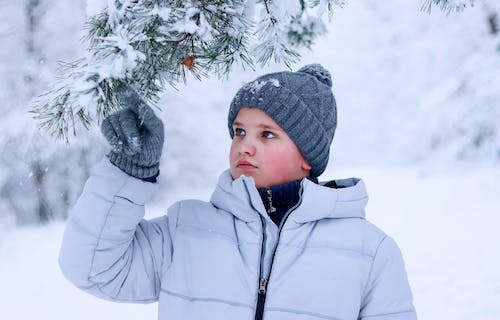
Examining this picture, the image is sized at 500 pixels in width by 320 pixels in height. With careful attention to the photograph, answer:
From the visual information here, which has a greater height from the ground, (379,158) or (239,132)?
(379,158)

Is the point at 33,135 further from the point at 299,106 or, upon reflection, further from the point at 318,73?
the point at 299,106

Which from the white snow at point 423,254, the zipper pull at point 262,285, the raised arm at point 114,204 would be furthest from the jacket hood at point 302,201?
the white snow at point 423,254

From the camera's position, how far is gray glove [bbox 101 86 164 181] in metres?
1.39

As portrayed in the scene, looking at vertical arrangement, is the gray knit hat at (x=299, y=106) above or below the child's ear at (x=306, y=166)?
above

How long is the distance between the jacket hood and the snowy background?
0.38 m

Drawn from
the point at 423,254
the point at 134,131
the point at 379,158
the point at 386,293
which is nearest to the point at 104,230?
the point at 134,131

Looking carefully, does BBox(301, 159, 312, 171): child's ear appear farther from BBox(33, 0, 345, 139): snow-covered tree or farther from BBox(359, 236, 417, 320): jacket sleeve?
BBox(33, 0, 345, 139): snow-covered tree

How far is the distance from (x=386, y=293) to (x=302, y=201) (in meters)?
0.43

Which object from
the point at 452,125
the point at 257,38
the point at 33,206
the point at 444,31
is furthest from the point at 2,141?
the point at 444,31

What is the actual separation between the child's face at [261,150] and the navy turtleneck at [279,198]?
0.11 ft

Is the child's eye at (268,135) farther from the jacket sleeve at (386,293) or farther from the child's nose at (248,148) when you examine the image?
the jacket sleeve at (386,293)

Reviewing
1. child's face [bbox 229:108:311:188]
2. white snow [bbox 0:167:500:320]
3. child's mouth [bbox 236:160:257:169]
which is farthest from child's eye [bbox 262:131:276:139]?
white snow [bbox 0:167:500:320]

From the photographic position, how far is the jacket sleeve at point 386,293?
1766 millimetres

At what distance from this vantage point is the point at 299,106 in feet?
6.37
